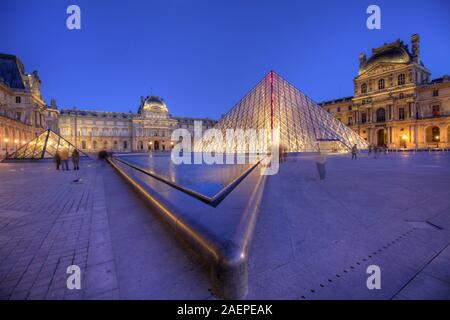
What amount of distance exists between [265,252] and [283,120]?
1935 cm

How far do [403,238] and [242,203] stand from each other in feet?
5.89

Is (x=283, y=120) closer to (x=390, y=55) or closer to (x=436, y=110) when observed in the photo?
(x=436, y=110)

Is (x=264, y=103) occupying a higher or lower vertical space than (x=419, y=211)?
higher

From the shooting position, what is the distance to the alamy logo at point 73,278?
1598 mm

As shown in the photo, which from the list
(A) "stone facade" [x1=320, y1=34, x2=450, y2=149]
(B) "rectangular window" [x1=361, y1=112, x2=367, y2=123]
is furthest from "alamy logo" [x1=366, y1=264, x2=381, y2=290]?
(B) "rectangular window" [x1=361, y1=112, x2=367, y2=123]

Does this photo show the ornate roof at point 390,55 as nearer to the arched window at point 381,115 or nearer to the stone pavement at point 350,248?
the arched window at point 381,115

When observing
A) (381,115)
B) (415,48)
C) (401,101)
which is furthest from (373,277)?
(415,48)

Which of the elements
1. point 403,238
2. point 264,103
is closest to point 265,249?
point 403,238

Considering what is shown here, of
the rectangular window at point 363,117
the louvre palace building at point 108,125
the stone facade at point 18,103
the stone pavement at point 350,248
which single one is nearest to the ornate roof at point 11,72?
the stone facade at point 18,103

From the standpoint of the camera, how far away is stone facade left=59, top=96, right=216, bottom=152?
54375 millimetres

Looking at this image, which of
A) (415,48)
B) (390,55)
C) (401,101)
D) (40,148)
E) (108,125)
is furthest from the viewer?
(108,125)

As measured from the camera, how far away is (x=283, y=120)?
20.1 meters
